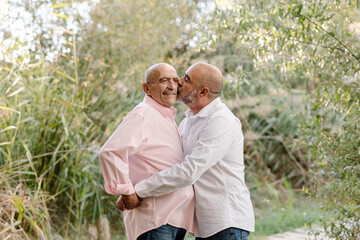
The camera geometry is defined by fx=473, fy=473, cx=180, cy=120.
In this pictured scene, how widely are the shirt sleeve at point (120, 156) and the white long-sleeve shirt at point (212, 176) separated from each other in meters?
0.09

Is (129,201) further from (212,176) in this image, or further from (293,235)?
(293,235)

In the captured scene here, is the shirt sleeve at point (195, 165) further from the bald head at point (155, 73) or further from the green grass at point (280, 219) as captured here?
the green grass at point (280, 219)

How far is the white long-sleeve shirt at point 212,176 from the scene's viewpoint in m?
2.02

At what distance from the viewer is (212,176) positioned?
7.20 feet

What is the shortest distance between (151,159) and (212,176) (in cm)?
31

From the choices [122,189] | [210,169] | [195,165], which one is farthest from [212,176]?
[122,189]

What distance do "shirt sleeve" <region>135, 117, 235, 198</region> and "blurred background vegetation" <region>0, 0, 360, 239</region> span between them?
3.43 ft

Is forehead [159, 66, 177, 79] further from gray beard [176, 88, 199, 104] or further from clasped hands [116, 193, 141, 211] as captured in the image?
clasped hands [116, 193, 141, 211]

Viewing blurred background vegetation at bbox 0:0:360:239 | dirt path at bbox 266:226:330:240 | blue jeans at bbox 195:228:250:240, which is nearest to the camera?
blue jeans at bbox 195:228:250:240

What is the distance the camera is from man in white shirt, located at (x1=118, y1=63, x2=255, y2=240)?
2.03m

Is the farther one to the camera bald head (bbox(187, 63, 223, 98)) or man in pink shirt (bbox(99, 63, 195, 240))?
bald head (bbox(187, 63, 223, 98))

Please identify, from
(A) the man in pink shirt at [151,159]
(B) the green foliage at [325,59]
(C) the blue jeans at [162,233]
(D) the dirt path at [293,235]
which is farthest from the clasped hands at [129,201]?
(D) the dirt path at [293,235]

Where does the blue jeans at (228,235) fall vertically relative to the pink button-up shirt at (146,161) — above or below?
below

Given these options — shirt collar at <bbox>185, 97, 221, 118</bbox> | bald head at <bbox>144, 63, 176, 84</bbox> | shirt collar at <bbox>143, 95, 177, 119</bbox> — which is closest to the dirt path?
shirt collar at <bbox>185, 97, 221, 118</bbox>
